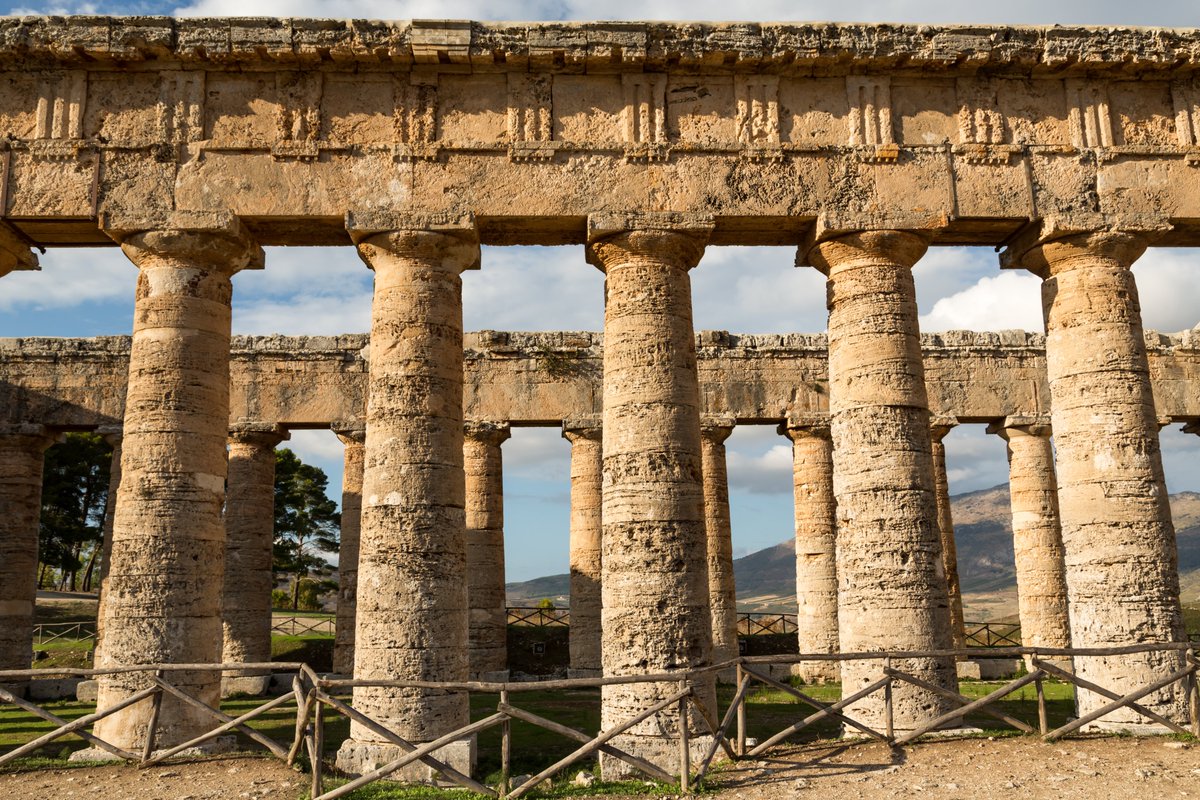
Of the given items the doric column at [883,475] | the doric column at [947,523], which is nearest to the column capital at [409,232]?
the doric column at [883,475]

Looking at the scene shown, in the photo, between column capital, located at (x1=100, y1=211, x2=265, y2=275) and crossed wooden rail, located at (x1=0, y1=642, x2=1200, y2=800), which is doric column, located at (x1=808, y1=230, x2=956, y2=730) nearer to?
crossed wooden rail, located at (x1=0, y1=642, x2=1200, y2=800)

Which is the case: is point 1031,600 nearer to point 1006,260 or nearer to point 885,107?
point 1006,260

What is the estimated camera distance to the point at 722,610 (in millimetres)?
22141

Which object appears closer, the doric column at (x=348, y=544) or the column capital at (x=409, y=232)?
the column capital at (x=409, y=232)

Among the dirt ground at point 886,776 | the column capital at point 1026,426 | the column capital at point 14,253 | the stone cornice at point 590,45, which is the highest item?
the stone cornice at point 590,45

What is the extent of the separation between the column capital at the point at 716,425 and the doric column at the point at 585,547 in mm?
2501

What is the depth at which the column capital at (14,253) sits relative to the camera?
45.9 ft

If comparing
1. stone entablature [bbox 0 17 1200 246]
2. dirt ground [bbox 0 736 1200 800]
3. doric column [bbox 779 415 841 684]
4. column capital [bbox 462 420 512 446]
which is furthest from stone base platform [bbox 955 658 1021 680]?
stone entablature [bbox 0 17 1200 246]

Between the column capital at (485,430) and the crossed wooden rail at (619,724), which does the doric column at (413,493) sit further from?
the column capital at (485,430)

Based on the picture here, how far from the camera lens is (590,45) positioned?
1386 cm

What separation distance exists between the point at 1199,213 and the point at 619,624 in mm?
10150

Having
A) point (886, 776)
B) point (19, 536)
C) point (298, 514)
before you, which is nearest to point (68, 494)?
point (298, 514)

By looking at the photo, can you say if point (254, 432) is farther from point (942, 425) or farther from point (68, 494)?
point (68, 494)

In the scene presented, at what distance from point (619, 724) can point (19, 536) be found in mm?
16914
